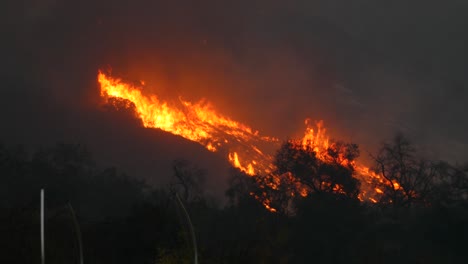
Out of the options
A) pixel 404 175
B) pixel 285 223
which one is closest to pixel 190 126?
pixel 285 223

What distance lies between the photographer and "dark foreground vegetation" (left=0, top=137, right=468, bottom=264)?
55.4m

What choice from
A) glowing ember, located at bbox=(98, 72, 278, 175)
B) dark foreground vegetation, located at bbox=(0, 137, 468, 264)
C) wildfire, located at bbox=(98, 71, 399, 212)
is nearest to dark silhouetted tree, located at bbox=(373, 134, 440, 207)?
dark foreground vegetation, located at bbox=(0, 137, 468, 264)

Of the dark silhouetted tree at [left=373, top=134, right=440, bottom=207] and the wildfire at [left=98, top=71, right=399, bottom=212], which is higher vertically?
the wildfire at [left=98, top=71, right=399, bottom=212]

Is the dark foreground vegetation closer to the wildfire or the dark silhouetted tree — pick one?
the dark silhouetted tree

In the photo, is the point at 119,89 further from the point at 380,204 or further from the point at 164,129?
the point at 380,204

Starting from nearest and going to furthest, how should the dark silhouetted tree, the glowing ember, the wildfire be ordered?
the dark silhouetted tree → the wildfire → the glowing ember

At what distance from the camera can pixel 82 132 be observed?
183000mm

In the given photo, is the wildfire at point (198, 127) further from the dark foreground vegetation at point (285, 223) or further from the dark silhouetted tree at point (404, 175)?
the dark silhouetted tree at point (404, 175)

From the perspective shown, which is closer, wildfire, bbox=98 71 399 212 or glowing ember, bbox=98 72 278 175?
wildfire, bbox=98 71 399 212

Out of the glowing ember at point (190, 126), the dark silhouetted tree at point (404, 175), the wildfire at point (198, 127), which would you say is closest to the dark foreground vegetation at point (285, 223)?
the dark silhouetted tree at point (404, 175)

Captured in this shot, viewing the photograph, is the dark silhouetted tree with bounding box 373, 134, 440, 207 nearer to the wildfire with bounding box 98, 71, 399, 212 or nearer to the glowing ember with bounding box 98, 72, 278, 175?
the wildfire with bounding box 98, 71, 399, 212

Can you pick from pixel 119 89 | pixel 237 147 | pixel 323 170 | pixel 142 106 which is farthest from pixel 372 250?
pixel 119 89

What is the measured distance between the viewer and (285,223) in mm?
81000

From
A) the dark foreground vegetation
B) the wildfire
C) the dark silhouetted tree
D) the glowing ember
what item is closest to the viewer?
the dark foreground vegetation
